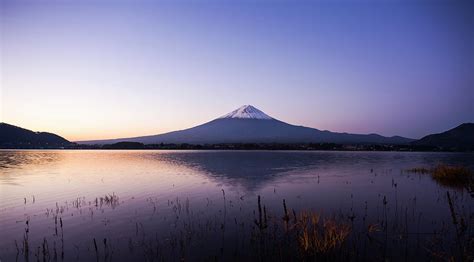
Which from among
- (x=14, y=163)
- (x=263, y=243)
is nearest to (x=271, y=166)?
(x=263, y=243)

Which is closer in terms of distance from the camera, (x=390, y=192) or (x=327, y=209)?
(x=327, y=209)

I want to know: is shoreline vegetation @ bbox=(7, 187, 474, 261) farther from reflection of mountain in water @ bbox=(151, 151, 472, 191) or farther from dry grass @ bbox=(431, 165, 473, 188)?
dry grass @ bbox=(431, 165, 473, 188)

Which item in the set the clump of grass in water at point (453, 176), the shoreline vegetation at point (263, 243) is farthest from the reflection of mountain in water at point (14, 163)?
the clump of grass in water at point (453, 176)

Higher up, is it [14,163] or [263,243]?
[14,163]

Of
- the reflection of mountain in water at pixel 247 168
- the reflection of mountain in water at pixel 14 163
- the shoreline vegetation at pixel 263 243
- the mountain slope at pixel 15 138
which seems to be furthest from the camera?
the mountain slope at pixel 15 138

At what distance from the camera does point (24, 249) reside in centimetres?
941

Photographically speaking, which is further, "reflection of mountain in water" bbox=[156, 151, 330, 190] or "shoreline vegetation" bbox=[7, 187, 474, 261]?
"reflection of mountain in water" bbox=[156, 151, 330, 190]

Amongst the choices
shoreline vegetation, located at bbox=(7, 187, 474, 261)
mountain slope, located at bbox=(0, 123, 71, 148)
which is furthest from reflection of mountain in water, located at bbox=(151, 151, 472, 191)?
mountain slope, located at bbox=(0, 123, 71, 148)

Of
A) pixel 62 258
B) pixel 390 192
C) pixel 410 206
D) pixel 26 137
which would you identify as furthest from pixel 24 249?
pixel 26 137

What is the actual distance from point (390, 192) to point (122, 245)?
56.9 feet

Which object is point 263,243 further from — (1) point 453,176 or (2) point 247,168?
(2) point 247,168

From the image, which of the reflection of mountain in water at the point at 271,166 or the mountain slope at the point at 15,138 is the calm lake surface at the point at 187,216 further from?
the mountain slope at the point at 15,138

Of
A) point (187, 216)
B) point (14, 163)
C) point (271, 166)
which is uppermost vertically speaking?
point (14, 163)

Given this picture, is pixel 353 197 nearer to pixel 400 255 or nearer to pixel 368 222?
pixel 368 222
